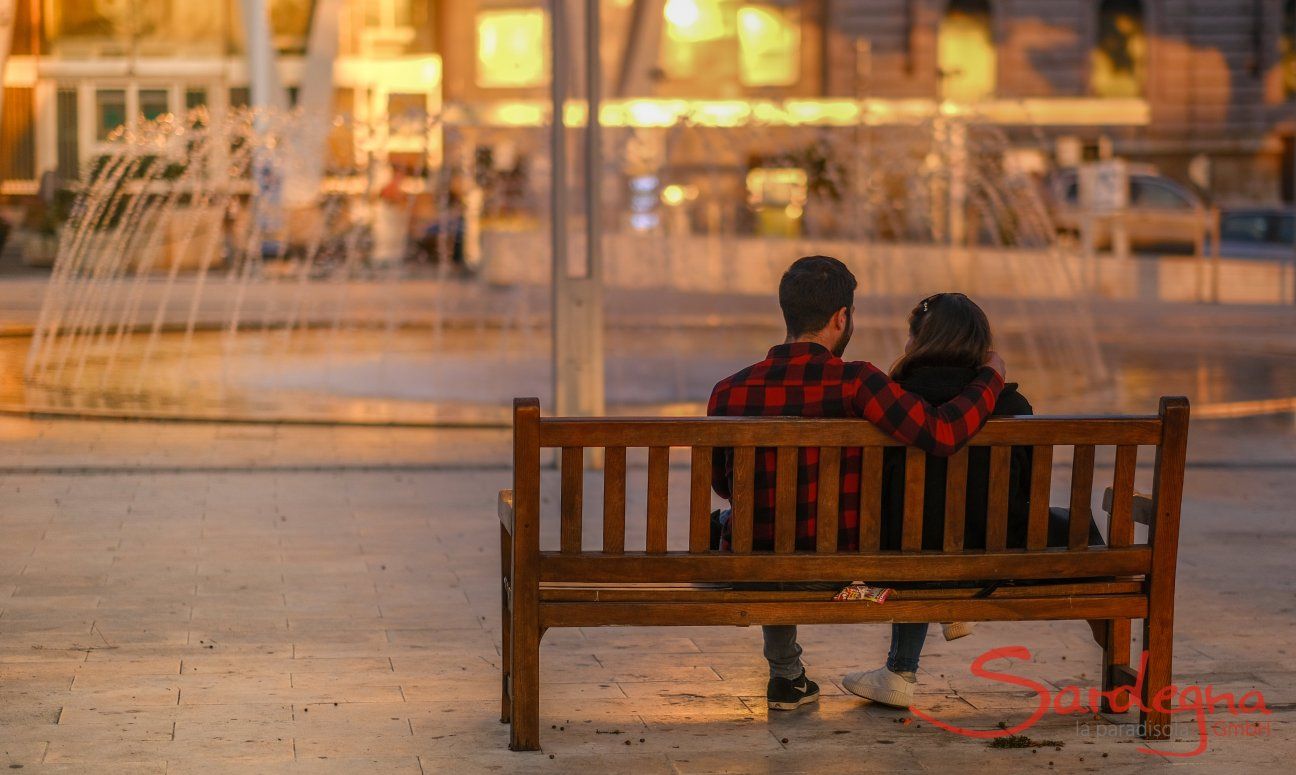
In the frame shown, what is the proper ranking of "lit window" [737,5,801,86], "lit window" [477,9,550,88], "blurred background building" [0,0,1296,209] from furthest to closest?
"lit window" [737,5,801,86] < "lit window" [477,9,550,88] < "blurred background building" [0,0,1296,209]

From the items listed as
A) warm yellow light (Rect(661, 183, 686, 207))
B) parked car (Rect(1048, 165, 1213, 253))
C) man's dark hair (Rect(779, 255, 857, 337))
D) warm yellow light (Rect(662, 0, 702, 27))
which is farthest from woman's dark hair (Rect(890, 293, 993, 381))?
warm yellow light (Rect(662, 0, 702, 27))

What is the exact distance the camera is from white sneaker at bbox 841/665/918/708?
17.5 feet

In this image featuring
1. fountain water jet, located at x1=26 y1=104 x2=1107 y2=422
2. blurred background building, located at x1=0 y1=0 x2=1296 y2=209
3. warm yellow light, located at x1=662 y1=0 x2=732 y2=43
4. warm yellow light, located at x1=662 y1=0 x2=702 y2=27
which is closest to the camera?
fountain water jet, located at x1=26 y1=104 x2=1107 y2=422

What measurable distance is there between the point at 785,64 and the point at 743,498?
45.2 meters

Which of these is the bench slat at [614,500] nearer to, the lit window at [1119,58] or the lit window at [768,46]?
the lit window at [768,46]

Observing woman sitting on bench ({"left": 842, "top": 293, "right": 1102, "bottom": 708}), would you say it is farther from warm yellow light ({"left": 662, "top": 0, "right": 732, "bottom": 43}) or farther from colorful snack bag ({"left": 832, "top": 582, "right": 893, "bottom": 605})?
warm yellow light ({"left": 662, "top": 0, "right": 732, "bottom": 43})

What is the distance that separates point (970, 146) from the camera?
28.5 m

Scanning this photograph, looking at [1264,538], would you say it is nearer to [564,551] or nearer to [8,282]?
[564,551]

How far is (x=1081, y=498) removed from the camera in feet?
16.8

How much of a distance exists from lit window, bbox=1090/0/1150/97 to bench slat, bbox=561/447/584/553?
4577 cm

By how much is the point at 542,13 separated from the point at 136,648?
44.2m

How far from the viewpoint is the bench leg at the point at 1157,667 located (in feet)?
16.8

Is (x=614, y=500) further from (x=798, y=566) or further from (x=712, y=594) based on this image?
(x=798, y=566)

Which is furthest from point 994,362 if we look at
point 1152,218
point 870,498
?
point 1152,218
